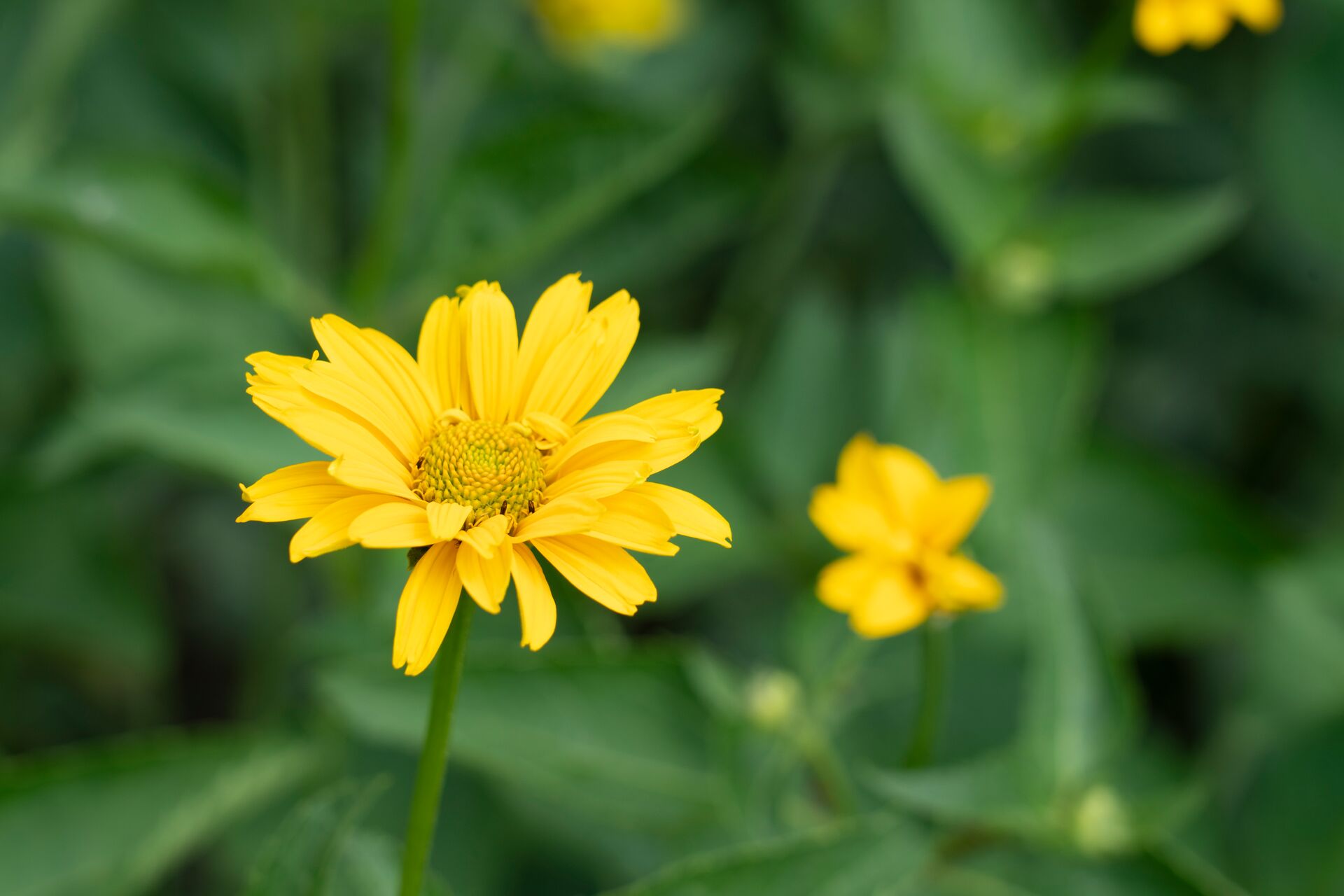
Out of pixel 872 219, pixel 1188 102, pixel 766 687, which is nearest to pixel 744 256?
pixel 872 219

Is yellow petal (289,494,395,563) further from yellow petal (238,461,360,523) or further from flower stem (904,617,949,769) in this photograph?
flower stem (904,617,949,769)

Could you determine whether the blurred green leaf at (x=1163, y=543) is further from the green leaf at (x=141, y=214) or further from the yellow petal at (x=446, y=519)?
the yellow petal at (x=446, y=519)

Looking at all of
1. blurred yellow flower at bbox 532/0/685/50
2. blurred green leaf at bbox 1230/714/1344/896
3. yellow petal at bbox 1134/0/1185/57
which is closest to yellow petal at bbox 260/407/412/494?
yellow petal at bbox 1134/0/1185/57

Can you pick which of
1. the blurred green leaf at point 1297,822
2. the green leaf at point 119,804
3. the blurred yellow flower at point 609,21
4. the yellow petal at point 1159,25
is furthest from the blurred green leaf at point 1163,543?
the green leaf at point 119,804

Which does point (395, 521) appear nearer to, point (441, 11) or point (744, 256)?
point (744, 256)

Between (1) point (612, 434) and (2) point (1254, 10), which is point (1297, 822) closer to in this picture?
(2) point (1254, 10)

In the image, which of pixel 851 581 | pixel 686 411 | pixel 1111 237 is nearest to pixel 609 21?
pixel 1111 237
